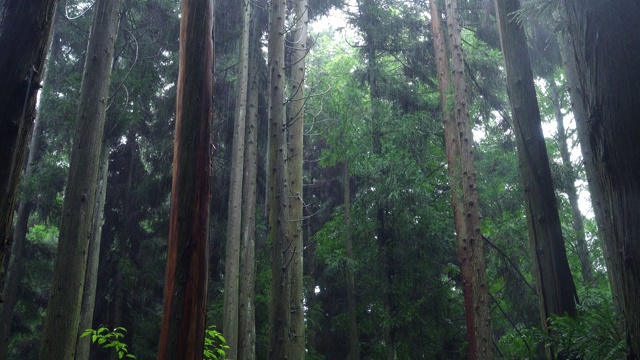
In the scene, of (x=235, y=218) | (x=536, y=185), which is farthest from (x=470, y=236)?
(x=235, y=218)

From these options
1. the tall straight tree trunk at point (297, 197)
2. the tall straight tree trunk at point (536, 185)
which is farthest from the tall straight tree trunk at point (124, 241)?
the tall straight tree trunk at point (536, 185)

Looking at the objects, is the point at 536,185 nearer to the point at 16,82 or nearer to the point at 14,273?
the point at 16,82

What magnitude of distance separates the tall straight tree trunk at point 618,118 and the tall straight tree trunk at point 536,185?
2659 millimetres

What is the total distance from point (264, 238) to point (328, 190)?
14.0 ft

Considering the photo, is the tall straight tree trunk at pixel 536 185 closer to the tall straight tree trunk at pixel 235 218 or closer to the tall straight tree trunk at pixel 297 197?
the tall straight tree trunk at pixel 297 197

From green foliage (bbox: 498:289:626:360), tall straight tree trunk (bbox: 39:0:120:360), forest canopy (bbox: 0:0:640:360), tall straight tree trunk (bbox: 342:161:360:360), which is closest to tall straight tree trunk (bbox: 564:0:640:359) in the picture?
forest canopy (bbox: 0:0:640:360)

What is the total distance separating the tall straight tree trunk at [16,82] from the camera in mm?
2881

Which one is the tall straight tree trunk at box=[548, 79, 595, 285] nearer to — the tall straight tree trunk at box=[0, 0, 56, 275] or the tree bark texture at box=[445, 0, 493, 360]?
the tree bark texture at box=[445, 0, 493, 360]

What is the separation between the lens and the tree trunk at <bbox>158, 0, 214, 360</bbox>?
374cm

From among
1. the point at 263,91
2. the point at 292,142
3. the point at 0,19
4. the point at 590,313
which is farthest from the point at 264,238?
the point at 0,19

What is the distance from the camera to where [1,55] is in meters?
2.96

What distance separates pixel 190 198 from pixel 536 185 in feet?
14.5

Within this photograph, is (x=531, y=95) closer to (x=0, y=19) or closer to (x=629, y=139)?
(x=629, y=139)

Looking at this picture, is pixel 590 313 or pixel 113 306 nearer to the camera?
pixel 590 313
